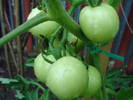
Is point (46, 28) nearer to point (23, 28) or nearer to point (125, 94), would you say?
point (23, 28)

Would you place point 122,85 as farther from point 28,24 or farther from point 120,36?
point 120,36

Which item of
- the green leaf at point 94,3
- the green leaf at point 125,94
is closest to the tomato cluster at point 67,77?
the green leaf at point 94,3

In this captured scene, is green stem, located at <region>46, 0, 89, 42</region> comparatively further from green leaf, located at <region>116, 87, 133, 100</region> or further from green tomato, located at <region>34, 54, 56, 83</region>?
green leaf, located at <region>116, 87, 133, 100</region>

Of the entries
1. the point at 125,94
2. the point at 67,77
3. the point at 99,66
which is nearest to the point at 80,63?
the point at 67,77

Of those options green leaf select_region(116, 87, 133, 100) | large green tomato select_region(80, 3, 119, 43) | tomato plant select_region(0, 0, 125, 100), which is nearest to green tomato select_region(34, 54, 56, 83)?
tomato plant select_region(0, 0, 125, 100)

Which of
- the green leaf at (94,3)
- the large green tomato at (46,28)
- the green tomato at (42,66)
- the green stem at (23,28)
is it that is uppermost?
the green leaf at (94,3)

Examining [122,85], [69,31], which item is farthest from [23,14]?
[69,31]

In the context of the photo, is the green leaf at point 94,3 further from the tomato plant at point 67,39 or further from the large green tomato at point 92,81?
the large green tomato at point 92,81
